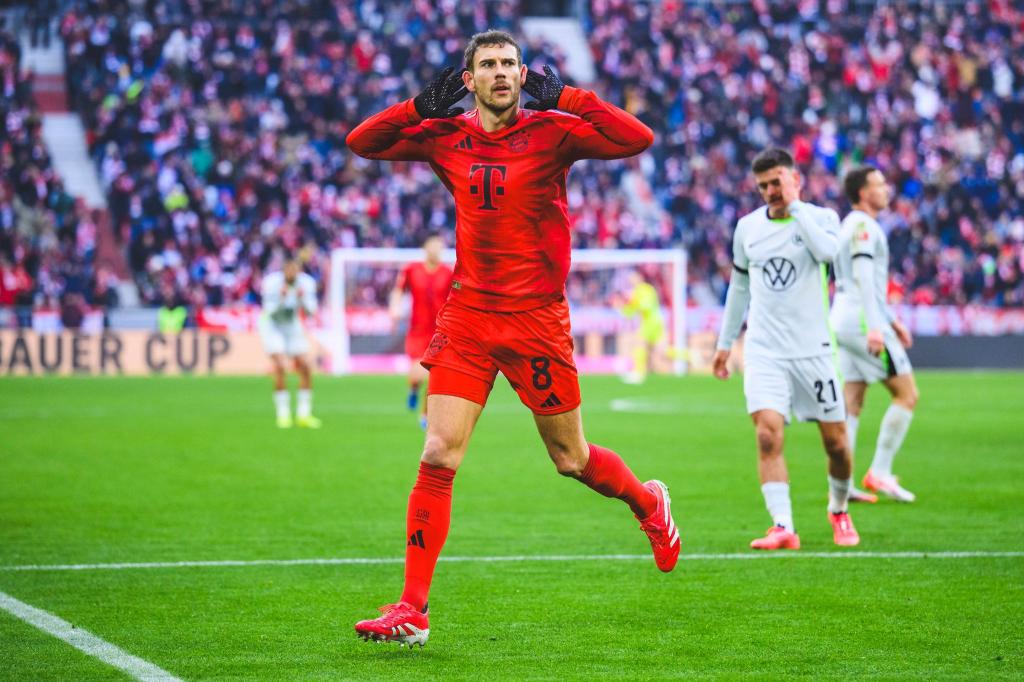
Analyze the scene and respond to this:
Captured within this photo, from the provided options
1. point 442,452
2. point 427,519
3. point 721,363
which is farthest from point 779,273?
point 427,519

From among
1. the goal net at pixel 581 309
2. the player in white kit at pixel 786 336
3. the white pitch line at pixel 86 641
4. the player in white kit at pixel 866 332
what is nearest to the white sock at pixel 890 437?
the player in white kit at pixel 866 332

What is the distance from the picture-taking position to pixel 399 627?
5.75 meters

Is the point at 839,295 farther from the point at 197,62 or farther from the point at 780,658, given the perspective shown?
the point at 197,62

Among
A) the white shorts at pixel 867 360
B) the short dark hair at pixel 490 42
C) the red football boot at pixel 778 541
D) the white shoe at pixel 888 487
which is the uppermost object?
the short dark hair at pixel 490 42

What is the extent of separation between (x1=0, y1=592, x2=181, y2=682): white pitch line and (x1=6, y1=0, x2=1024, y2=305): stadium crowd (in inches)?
1015

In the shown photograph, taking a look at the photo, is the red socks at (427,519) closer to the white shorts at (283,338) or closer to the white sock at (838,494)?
the white sock at (838,494)

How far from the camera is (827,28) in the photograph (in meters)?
42.8

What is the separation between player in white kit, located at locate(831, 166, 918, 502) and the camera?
10.4 meters

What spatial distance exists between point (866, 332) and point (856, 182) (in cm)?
110

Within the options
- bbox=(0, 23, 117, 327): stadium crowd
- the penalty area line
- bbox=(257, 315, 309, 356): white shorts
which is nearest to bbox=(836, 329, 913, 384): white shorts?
the penalty area line

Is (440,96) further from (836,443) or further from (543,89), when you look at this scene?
(836,443)

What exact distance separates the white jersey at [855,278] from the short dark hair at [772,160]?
1.17m

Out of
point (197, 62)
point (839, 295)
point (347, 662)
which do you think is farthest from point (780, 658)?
point (197, 62)

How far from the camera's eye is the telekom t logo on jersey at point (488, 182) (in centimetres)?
627
